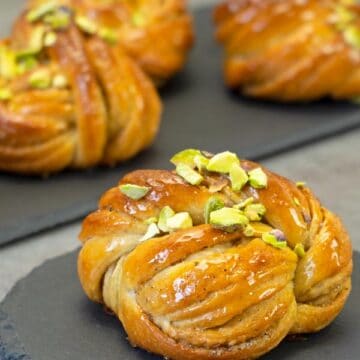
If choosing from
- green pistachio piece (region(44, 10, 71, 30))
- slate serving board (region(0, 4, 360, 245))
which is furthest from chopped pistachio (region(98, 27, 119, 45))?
slate serving board (region(0, 4, 360, 245))

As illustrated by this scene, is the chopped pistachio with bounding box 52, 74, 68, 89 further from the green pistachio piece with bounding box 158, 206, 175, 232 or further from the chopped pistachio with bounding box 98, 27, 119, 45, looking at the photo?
the green pistachio piece with bounding box 158, 206, 175, 232

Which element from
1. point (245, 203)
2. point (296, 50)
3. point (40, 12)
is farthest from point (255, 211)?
point (296, 50)

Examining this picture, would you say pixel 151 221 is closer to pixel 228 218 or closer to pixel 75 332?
pixel 228 218

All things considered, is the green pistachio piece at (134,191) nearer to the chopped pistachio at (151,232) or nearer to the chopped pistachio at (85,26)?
the chopped pistachio at (151,232)

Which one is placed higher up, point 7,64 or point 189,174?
point 189,174

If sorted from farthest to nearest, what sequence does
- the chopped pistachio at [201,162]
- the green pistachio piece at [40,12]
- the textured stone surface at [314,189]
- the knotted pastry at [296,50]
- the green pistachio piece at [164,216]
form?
1. the knotted pastry at [296,50]
2. the green pistachio piece at [40,12]
3. the textured stone surface at [314,189]
4. the chopped pistachio at [201,162]
5. the green pistachio piece at [164,216]

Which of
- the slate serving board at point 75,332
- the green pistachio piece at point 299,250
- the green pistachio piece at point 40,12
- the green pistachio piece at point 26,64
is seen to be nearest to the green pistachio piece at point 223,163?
the green pistachio piece at point 299,250
